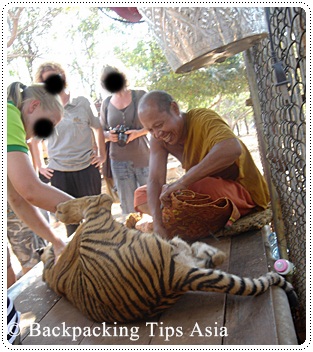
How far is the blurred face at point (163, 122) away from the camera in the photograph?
271cm

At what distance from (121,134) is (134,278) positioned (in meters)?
2.28

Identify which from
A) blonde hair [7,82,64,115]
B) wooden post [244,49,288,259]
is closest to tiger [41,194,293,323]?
blonde hair [7,82,64,115]

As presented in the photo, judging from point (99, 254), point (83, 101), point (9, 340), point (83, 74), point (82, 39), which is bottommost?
point (9, 340)

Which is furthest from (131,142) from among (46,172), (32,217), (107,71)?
(32,217)

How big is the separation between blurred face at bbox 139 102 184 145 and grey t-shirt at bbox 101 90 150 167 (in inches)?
42.8

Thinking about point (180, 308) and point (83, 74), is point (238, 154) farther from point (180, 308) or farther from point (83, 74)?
point (83, 74)

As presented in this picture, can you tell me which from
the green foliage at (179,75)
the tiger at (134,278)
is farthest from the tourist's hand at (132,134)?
the green foliage at (179,75)

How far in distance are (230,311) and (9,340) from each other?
3.08 ft

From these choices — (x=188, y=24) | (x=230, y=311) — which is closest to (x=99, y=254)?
(x=230, y=311)

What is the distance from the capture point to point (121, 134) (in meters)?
3.86

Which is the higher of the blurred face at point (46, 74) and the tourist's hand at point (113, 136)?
the blurred face at point (46, 74)

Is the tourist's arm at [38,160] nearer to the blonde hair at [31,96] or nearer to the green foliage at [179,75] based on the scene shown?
the blonde hair at [31,96]

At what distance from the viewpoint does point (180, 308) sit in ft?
6.10

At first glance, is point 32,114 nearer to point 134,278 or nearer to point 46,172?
point 134,278
